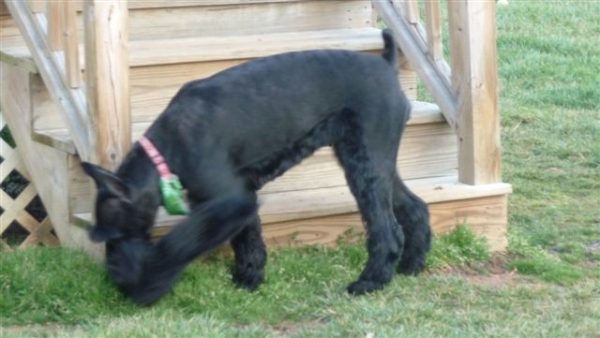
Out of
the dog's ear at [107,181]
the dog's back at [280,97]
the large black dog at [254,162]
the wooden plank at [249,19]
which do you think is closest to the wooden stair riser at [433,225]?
the large black dog at [254,162]

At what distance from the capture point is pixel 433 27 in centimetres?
689

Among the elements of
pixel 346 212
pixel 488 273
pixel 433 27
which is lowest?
pixel 488 273

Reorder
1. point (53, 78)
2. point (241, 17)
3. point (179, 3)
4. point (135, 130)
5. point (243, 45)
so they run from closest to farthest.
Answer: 1. point (53, 78)
2. point (135, 130)
3. point (243, 45)
4. point (179, 3)
5. point (241, 17)

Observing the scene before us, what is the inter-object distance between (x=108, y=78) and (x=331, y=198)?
1.40 meters

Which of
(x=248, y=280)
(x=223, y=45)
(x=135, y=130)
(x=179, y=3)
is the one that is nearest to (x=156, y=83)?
(x=135, y=130)

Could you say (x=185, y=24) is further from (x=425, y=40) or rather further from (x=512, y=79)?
(x=512, y=79)

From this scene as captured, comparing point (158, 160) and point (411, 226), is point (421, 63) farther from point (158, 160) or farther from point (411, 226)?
point (158, 160)

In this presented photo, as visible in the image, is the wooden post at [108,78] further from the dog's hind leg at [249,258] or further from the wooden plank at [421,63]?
the wooden plank at [421,63]

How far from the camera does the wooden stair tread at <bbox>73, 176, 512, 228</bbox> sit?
616 centimetres

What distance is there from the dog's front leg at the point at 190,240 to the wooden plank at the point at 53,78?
28.2 inches

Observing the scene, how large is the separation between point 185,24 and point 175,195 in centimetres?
221

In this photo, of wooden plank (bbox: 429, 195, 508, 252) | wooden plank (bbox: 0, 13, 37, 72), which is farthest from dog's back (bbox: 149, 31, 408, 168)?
wooden plank (bbox: 0, 13, 37, 72)

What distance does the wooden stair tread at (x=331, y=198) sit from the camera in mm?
6160

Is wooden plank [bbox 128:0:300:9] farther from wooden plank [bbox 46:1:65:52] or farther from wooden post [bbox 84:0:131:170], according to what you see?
wooden post [bbox 84:0:131:170]
